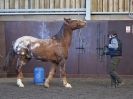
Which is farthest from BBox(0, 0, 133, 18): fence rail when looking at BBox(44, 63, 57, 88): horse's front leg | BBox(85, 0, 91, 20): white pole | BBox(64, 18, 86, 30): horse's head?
BBox(44, 63, 57, 88): horse's front leg

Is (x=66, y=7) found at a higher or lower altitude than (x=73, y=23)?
higher

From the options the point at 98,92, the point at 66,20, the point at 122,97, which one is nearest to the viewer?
the point at 122,97

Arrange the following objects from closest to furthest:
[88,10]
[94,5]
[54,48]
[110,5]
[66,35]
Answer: [54,48] → [66,35] → [88,10] → [110,5] → [94,5]

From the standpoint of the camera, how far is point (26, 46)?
16594mm

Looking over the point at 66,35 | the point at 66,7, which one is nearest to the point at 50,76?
the point at 66,35

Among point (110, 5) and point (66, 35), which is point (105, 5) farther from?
point (66, 35)

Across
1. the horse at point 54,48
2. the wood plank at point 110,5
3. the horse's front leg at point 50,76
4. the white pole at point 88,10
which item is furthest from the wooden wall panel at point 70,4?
the horse's front leg at point 50,76

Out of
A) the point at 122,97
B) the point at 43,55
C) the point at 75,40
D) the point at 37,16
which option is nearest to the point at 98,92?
the point at 122,97

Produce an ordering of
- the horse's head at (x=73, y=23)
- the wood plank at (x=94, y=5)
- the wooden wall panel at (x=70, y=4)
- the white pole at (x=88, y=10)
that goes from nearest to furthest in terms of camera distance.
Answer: the horse's head at (x=73, y=23) → the white pole at (x=88, y=10) → the wooden wall panel at (x=70, y=4) → the wood plank at (x=94, y=5)

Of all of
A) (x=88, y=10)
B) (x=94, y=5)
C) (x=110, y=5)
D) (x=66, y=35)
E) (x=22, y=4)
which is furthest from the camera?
(x=22, y=4)

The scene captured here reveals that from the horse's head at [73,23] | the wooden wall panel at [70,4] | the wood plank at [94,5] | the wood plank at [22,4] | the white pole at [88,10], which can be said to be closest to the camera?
the horse's head at [73,23]

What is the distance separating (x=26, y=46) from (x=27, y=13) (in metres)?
4.08

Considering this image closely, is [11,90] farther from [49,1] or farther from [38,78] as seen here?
[49,1]

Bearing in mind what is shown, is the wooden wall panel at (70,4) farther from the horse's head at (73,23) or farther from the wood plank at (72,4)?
the horse's head at (73,23)
